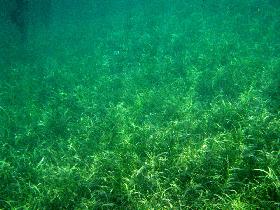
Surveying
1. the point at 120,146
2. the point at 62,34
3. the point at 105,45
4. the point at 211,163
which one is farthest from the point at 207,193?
the point at 62,34

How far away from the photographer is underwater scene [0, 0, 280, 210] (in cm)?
695

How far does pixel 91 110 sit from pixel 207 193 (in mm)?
6531

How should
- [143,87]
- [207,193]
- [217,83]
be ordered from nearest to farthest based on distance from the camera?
[207,193]
[217,83]
[143,87]

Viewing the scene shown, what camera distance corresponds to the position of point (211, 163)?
7.31 m

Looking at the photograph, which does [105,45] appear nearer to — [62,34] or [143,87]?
[62,34]

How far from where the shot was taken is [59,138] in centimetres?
1026

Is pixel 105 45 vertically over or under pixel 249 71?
under

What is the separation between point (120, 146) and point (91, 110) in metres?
3.56

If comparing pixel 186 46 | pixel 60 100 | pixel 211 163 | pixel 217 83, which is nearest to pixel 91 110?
pixel 60 100

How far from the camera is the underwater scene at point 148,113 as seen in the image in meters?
6.95

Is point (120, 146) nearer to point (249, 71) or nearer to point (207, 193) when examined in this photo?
point (207, 193)

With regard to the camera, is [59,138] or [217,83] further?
[217,83]

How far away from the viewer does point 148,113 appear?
11.1 meters

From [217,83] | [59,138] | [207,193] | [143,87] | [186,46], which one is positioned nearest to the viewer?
[207,193]
